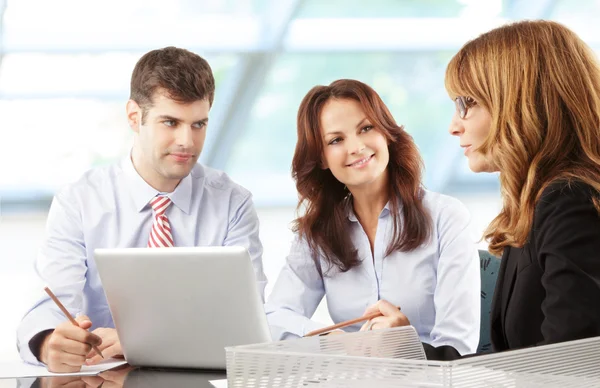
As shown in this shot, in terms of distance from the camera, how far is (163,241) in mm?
2287

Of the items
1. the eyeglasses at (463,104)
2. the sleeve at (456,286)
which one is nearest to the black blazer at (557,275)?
the eyeglasses at (463,104)

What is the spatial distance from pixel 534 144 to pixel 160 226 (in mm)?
1246

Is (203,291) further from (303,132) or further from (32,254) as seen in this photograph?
(32,254)

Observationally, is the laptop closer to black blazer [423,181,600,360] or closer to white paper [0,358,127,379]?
white paper [0,358,127,379]

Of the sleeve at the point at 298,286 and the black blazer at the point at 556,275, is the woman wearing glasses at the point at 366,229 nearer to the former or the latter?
the sleeve at the point at 298,286

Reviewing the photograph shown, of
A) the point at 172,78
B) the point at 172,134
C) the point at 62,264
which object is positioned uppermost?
the point at 172,78

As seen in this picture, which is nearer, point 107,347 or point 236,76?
point 107,347

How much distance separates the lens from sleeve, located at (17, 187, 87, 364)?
1971 millimetres

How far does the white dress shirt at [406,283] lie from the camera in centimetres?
212

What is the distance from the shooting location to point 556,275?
49.6 inches

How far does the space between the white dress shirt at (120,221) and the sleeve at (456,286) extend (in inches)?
19.9

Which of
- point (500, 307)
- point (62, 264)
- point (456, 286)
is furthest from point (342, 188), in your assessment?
point (500, 307)

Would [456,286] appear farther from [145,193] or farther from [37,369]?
[37,369]

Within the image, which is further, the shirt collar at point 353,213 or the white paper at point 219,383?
the shirt collar at point 353,213
